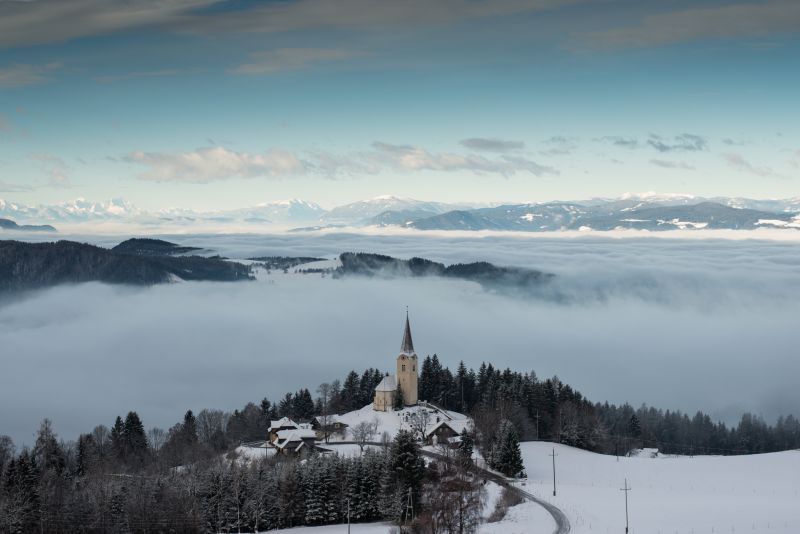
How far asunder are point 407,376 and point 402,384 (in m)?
1.05

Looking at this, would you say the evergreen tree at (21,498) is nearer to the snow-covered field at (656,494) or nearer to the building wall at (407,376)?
the snow-covered field at (656,494)

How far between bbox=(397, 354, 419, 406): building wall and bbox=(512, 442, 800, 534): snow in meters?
16.5

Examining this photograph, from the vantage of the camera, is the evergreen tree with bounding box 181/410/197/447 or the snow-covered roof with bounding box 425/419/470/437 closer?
the snow-covered roof with bounding box 425/419/470/437

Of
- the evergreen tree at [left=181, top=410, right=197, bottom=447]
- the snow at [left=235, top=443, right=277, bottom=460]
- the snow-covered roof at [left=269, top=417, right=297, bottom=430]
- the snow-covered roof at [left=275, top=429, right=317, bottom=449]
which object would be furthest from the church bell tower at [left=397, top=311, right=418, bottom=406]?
the evergreen tree at [left=181, top=410, right=197, bottom=447]

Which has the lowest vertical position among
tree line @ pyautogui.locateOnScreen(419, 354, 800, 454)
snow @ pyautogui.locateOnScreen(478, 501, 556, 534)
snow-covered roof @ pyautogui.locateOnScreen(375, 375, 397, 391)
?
tree line @ pyautogui.locateOnScreen(419, 354, 800, 454)

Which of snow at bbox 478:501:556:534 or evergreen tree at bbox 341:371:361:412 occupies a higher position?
snow at bbox 478:501:556:534

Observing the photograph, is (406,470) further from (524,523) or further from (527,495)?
(527,495)

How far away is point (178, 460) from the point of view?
7438 centimetres

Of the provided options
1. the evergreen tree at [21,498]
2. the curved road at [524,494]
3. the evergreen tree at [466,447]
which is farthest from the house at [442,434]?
the evergreen tree at [21,498]

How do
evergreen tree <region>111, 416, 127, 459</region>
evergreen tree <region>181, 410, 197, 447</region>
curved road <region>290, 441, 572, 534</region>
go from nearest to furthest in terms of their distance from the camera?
curved road <region>290, 441, 572, 534</region> → evergreen tree <region>111, 416, 127, 459</region> → evergreen tree <region>181, 410, 197, 447</region>

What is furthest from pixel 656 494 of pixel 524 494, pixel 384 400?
pixel 384 400

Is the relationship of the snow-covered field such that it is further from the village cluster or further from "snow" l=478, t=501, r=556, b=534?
the village cluster

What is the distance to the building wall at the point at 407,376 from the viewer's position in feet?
295

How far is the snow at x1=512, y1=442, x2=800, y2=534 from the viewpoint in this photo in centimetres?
4647
